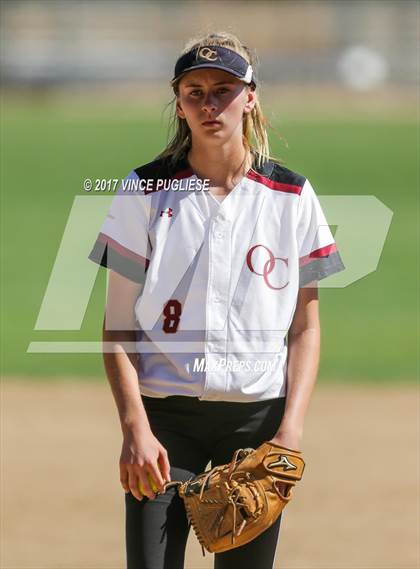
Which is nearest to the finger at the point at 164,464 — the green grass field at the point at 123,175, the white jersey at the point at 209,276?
the white jersey at the point at 209,276

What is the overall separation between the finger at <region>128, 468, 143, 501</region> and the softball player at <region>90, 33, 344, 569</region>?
0.14ft

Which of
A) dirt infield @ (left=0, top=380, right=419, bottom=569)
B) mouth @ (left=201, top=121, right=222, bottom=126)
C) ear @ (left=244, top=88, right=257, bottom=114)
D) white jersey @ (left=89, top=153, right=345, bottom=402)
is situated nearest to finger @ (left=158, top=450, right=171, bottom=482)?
white jersey @ (left=89, top=153, right=345, bottom=402)

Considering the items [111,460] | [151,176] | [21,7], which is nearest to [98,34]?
[21,7]

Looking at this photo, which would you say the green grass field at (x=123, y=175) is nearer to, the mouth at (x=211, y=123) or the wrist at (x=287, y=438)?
the mouth at (x=211, y=123)

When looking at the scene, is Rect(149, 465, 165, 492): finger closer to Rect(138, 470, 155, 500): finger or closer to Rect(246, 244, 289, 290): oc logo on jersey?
Rect(138, 470, 155, 500): finger

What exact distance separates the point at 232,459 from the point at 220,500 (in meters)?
0.11

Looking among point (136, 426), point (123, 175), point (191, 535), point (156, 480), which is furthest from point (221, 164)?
point (123, 175)

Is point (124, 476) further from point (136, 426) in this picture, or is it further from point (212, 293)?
point (212, 293)

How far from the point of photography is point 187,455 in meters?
3.00

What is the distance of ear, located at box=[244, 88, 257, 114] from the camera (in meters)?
3.11

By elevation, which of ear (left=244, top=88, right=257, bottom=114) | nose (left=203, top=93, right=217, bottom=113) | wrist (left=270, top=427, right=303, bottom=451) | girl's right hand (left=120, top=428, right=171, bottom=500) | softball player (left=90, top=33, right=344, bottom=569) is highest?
ear (left=244, top=88, right=257, bottom=114)

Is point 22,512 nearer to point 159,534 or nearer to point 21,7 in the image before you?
point 159,534

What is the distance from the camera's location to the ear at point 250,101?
3105 millimetres

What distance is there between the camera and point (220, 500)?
294 centimetres
